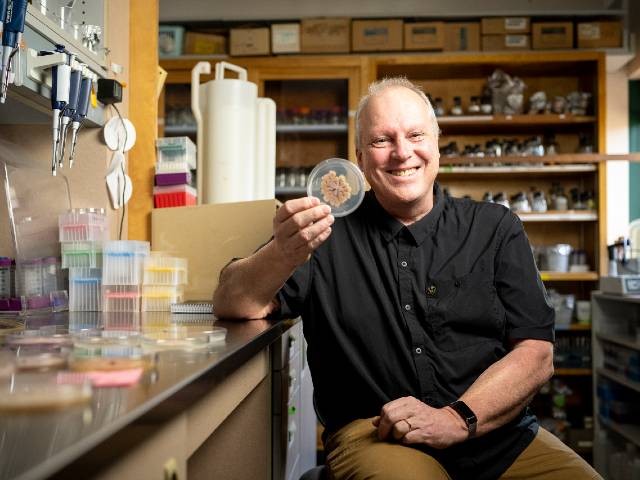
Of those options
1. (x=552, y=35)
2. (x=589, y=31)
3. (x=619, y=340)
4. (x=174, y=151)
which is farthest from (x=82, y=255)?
(x=589, y=31)

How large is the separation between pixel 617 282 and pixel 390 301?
2.34 m

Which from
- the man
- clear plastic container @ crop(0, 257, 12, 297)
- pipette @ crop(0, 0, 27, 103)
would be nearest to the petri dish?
the man

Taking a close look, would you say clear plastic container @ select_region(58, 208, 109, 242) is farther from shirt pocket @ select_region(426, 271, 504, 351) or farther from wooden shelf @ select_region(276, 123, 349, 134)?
wooden shelf @ select_region(276, 123, 349, 134)

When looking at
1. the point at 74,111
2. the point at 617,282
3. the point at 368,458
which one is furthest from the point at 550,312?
the point at 617,282

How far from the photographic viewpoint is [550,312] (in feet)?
4.99

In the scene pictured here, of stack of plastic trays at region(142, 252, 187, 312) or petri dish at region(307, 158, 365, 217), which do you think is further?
stack of plastic trays at region(142, 252, 187, 312)

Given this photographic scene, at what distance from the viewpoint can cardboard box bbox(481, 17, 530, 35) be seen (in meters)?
4.26

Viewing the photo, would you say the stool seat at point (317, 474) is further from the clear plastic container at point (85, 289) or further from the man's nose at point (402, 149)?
the man's nose at point (402, 149)

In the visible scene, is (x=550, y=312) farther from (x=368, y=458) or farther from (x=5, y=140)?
(x=5, y=140)

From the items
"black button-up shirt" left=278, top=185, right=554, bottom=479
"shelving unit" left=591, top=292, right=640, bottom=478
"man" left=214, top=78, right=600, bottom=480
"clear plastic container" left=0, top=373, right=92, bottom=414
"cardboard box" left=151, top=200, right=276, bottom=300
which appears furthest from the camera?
"shelving unit" left=591, top=292, right=640, bottom=478

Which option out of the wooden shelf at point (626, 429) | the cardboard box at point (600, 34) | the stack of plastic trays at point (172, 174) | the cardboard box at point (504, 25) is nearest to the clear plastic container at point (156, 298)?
the stack of plastic trays at point (172, 174)

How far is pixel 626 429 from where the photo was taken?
3266 mm

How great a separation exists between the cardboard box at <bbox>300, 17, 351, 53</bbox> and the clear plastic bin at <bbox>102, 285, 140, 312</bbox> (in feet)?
9.98

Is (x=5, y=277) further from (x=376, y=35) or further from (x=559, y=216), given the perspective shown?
(x=559, y=216)
